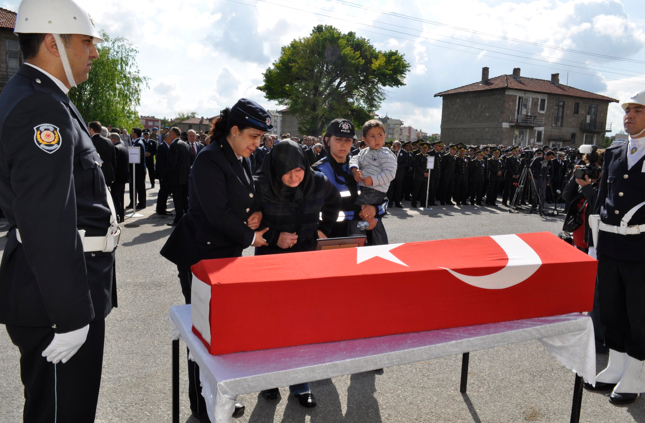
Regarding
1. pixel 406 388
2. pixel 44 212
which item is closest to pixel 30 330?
pixel 44 212

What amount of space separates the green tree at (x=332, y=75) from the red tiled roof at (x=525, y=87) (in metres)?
7.05

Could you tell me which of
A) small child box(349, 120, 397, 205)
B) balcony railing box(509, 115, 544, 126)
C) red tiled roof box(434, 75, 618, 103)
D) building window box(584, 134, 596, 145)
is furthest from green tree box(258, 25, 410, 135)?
small child box(349, 120, 397, 205)

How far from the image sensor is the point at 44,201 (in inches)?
53.5

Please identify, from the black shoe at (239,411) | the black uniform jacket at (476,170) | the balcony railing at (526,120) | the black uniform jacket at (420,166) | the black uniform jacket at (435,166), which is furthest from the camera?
the balcony railing at (526,120)

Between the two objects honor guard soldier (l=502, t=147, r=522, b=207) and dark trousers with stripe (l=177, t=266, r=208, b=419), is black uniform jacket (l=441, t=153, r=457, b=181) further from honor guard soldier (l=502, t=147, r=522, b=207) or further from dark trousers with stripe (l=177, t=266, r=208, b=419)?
dark trousers with stripe (l=177, t=266, r=208, b=419)

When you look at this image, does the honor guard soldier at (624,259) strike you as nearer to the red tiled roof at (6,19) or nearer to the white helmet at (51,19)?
the white helmet at (51,19)

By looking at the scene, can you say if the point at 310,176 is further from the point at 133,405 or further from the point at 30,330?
the point at 133,405

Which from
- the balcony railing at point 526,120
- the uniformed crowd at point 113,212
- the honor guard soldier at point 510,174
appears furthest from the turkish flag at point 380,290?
the balcony railing at point 526,120

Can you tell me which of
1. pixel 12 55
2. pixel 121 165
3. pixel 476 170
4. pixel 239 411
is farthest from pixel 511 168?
pixel 12 55

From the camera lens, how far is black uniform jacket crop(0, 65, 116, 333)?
4.45 ft

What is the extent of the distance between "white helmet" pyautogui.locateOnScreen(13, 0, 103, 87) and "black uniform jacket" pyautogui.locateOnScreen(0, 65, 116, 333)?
14 centimetres

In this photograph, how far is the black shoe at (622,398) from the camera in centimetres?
297

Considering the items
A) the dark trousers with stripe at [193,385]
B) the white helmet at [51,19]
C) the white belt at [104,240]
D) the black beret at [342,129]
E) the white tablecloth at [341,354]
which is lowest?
the dark trousers with stripe at [193,385]

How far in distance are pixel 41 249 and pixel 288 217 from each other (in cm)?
152
